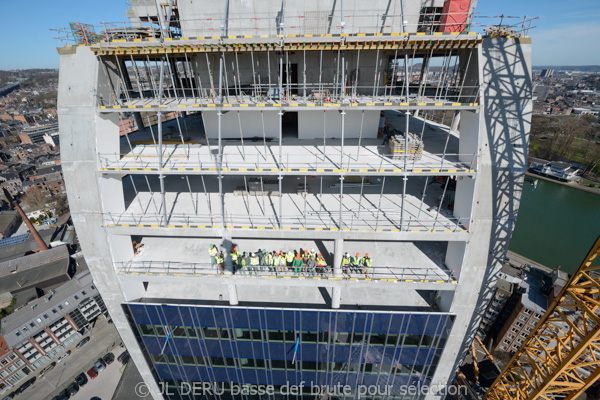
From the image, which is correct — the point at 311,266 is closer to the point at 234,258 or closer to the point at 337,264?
the point at 337,264

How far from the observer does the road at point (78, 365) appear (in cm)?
3029

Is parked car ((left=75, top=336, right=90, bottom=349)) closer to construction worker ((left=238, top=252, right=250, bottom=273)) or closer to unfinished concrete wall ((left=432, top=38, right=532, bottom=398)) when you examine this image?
construction worker ((left=238, top=252, right=250, bottom=273))

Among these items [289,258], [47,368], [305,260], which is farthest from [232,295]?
[47,368]

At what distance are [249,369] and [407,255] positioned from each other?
11.6 m

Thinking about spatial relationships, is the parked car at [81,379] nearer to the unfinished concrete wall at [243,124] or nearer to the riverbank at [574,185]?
the unfinished concrete wall at [243,124]

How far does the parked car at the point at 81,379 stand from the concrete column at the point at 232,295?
29.2 meters

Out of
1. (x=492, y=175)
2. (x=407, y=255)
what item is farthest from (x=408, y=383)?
(x=492, y=175)

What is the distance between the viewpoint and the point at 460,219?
12.4 meters

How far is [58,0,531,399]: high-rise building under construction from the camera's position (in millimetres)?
11672

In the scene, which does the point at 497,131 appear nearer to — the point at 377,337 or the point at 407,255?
the point at 407,255

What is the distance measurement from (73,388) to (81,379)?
0.94 m

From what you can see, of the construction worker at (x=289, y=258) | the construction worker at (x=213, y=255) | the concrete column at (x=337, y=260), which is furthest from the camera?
the construction worker at (x=213, y=255)

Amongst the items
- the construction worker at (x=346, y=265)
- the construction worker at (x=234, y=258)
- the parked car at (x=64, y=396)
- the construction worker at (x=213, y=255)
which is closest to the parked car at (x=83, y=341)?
the parked car at (x=64, y=396)

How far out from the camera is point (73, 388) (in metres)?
29.7
